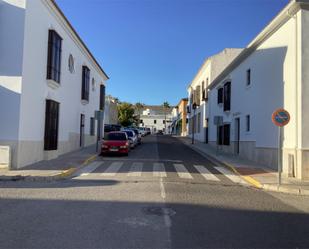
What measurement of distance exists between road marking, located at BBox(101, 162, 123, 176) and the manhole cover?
698 cm

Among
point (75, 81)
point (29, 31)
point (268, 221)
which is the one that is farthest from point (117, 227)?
point (75, 81)

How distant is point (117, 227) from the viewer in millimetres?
7332

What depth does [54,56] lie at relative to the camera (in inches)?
810

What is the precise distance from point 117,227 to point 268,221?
133 inches

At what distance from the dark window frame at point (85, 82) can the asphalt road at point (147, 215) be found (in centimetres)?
1577

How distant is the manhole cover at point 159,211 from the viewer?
863 cm

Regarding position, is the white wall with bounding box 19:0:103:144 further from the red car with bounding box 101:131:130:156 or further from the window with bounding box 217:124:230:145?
the window with bounding box 217:124:230:145

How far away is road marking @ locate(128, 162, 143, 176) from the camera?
1613 cm

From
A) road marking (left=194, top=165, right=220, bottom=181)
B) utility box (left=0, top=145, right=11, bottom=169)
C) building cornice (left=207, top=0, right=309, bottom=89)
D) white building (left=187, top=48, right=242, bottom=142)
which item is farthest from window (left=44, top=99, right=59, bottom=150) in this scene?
white building (left=187, top=48, right=242, bottom=142)

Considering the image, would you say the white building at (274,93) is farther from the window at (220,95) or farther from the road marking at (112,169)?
the road marking at (112,169)

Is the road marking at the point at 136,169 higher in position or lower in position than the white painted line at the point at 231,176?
higher

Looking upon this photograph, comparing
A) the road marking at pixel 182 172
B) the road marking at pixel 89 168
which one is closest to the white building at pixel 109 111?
the road marking at pixel 89 168

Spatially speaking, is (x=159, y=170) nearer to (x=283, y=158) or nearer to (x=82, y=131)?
(x=283, y=158)

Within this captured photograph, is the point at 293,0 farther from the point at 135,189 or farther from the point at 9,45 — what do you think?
the point at 9,45
